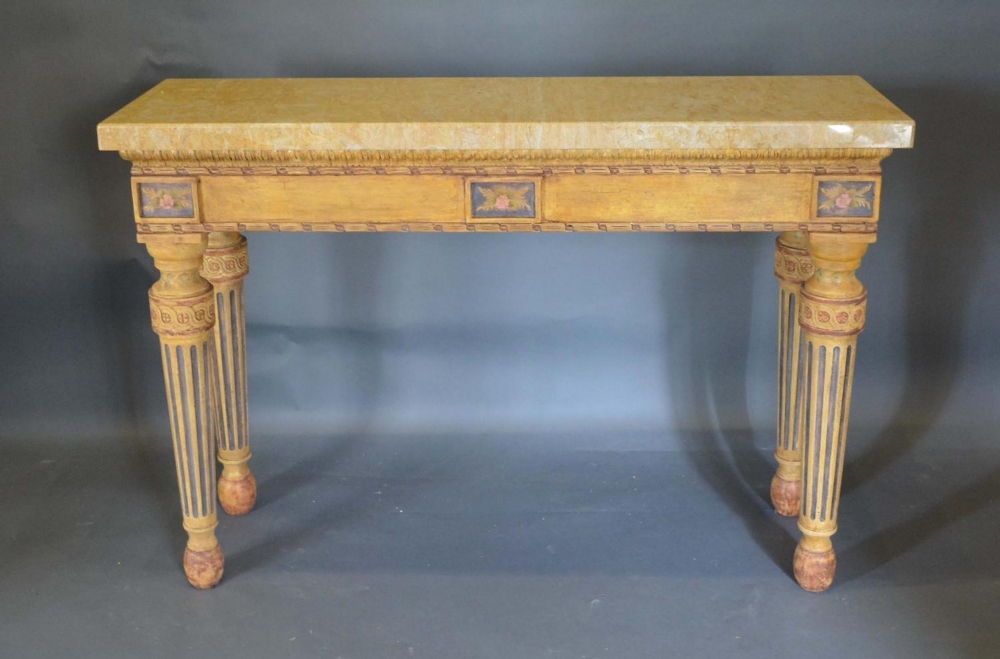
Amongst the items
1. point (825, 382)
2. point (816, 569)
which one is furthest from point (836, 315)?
point (816, 569)

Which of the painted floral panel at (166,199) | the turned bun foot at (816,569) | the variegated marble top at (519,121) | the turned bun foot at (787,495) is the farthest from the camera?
the turned bun foot at (787,495)

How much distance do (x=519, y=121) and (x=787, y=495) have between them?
1.37 metres

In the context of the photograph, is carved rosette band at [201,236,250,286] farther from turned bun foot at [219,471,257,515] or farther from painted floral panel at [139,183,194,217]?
turned bun foot at [219,471,257,515]

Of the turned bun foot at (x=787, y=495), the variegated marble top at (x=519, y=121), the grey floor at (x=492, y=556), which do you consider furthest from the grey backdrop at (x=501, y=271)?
the variegated marble top at (x=519, y=121)

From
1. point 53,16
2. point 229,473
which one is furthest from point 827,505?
point 53,16

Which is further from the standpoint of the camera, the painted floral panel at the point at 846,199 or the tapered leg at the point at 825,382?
the tapered leg at the point at 825,382

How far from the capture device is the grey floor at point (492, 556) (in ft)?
9.82

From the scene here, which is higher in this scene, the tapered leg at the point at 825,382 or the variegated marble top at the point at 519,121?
the variegated marble top at the point at 519,121

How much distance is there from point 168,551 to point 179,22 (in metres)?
1.50

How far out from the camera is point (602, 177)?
276 cm

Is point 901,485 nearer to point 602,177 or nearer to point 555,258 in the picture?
point 555,258

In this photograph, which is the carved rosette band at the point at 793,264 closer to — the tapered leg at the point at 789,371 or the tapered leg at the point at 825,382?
the tapered leg at the point at 789,371

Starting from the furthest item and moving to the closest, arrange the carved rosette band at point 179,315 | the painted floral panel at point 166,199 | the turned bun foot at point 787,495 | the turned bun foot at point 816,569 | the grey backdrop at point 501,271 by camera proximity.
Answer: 1. the grey backdrop at point 501,271
2. the turned bun foot at point 787,495
3. the turned bun foot at point 816,569
4. the carved rosette band at point 179,315
5. the painted floral panel at point 166,199

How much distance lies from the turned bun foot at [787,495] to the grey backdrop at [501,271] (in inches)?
16.2
